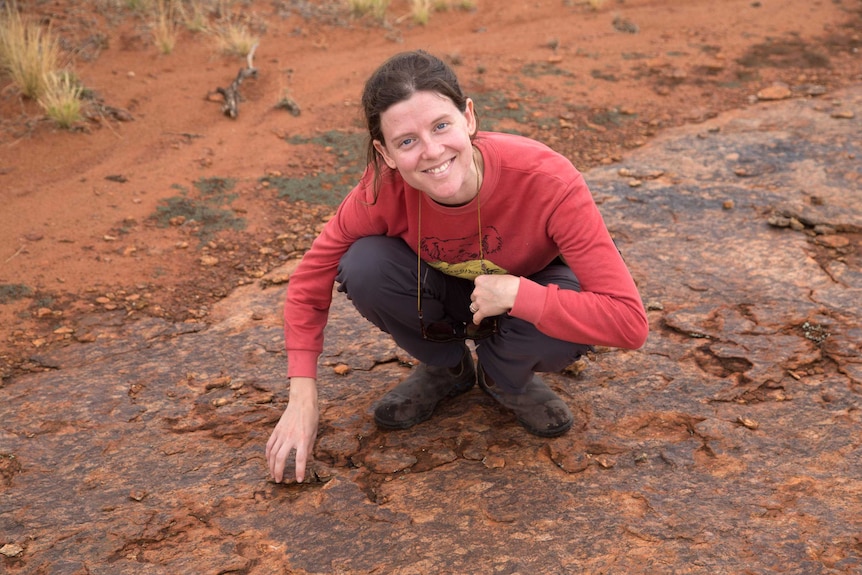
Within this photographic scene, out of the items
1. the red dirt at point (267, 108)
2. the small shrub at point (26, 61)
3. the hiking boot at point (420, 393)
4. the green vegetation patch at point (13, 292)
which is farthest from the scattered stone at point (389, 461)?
the small shrub at point (26, 61)

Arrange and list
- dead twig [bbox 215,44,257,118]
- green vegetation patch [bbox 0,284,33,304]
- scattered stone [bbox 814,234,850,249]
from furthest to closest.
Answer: dead twig [bbox 215,44,257,118]
scattered stone [bbox 814,234,850,249]
green vegetation patch [bbox 0,284,33,304]

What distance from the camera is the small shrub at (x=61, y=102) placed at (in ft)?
15.0

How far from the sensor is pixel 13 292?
3221 mm

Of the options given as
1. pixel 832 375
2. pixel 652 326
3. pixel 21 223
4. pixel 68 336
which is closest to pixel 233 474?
pixel 68 336

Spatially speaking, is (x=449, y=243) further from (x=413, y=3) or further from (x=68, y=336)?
(x=413, y=3)

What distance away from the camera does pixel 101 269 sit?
343 centimetres

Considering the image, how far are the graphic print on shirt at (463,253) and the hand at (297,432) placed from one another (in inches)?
18.8

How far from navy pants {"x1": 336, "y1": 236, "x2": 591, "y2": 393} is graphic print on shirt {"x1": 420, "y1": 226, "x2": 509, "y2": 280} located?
0.05m

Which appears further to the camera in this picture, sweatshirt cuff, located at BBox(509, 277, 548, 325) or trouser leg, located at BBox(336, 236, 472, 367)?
trouser leg, located at BBox(336, 236, 472, 367)

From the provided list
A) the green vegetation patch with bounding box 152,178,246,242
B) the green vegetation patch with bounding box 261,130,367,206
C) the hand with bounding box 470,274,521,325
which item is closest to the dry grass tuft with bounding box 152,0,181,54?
the green vegetation patch with bounding box 261,130,367,206

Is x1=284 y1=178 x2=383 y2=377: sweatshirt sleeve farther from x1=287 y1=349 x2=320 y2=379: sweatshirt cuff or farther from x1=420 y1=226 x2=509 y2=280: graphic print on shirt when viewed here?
x1=420 y1=226 x2=509 y2=280: graphic print on shirt

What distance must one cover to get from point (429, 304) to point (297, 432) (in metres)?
0.50

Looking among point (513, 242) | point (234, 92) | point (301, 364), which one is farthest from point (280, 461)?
point (234, 92)

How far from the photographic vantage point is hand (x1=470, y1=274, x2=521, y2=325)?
1939 mm
